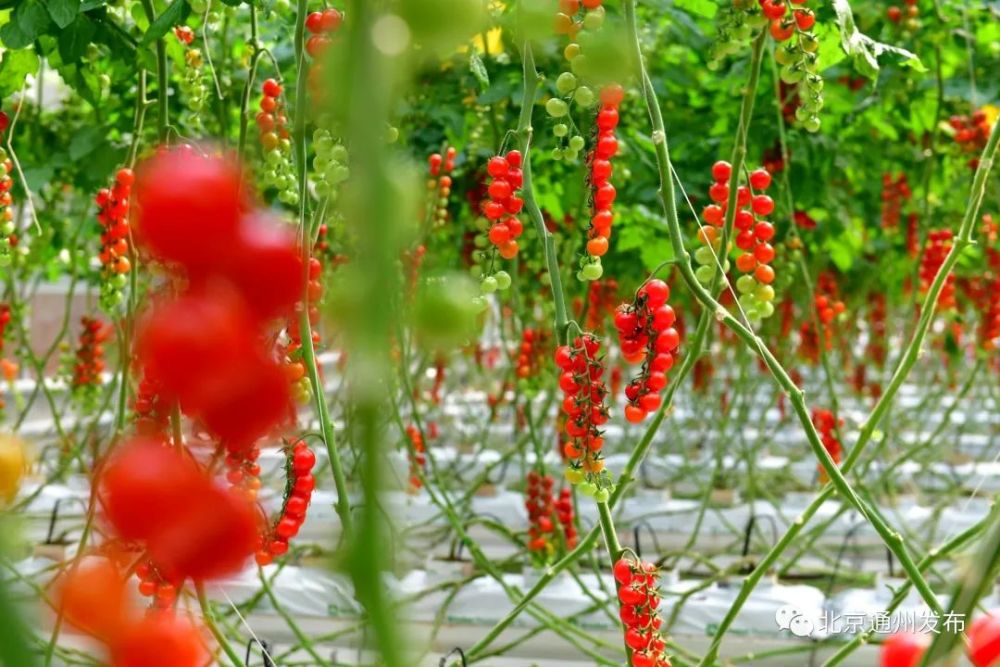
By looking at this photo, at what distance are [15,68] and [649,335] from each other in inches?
29.1

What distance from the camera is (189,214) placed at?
0.37ft

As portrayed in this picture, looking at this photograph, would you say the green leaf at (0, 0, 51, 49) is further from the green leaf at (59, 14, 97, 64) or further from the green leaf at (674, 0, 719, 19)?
the green leaf at (674, 0, 719, 19)

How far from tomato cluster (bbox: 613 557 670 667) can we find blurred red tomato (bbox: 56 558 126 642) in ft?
1.88

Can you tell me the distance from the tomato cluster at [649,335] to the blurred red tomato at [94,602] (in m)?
0.51

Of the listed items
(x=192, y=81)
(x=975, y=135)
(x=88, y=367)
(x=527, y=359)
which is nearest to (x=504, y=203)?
(x=192, y=81)

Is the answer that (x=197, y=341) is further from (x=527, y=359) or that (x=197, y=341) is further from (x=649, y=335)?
(x=527, y=359)

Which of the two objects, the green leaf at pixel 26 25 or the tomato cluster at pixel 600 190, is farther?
the green leaf at pixel 26 25

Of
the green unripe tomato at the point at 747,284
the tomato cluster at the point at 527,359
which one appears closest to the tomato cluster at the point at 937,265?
the tomato cluster at the point at 527,359

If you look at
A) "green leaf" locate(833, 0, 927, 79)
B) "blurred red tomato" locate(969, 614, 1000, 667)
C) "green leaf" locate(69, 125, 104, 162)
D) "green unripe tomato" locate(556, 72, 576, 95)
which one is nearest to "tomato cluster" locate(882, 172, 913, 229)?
"green leaf" locate(833, 0, 927, 79)

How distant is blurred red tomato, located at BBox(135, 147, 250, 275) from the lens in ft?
0.36

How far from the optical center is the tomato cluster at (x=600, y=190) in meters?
0.67

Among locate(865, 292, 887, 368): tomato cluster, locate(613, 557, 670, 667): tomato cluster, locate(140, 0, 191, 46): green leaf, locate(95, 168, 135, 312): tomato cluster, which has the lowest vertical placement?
locate(613, 557, 670, 667): tomato cluster

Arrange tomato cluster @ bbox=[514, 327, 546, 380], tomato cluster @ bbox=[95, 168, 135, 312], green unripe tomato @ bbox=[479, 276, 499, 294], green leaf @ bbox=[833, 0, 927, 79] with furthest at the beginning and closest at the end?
tomato cluster @ bbox=[514, 327, 546, 380] < tomato cluster @ bbox=[95, 168, 135, 312] < green leaf @ bbox=[833, 0, 927, 79] < green unripe tomato @ bbox=[479, 276, 499, 294]

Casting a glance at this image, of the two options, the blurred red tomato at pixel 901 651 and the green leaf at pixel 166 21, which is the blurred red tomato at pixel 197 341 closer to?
the blurred red tomato at pixel 901 651
